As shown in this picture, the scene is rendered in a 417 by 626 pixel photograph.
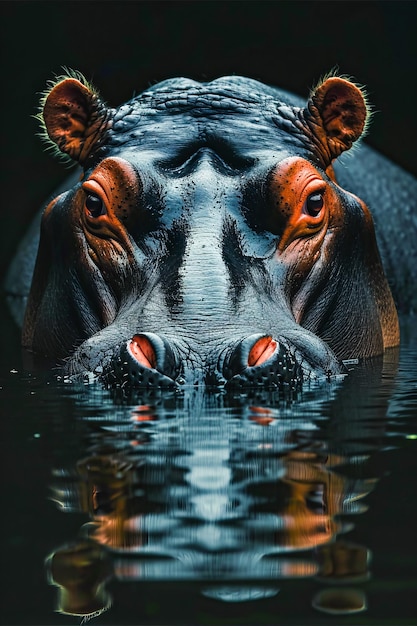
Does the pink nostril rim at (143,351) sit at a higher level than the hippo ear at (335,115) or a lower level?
lower

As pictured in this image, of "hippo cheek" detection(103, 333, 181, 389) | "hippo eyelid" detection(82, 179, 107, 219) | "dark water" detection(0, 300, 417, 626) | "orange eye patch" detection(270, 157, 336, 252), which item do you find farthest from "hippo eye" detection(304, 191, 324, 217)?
"dark water" detection(0, 300, 417, 626)

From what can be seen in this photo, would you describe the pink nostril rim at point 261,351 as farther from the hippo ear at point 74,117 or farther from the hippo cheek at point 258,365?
the hippo ear at point 74,117

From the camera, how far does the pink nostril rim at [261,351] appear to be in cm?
421

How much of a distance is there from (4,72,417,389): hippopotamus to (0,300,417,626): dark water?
1.16ft

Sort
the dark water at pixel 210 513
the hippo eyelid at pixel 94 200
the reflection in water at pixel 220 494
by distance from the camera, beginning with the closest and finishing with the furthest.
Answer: the dark water at pixel 210 513 < the reflection in water at pixel 220 494 < the hippo eyelid at pixel 94 200

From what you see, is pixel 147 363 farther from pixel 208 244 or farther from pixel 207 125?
pixel 207 125

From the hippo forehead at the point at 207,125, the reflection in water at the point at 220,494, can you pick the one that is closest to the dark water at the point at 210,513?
the reflection in water at the point at 220,494

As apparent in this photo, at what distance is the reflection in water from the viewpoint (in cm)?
210

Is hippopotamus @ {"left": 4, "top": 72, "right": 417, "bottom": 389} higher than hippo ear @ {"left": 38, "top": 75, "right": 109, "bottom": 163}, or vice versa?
hippo ear @ {"left": 38, "top": 75, "right": 109, "bottom": 163}

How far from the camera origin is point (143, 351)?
4254 mm

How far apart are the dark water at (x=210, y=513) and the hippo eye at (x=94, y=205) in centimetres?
171


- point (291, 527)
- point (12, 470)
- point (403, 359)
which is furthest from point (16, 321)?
point (291, 527)

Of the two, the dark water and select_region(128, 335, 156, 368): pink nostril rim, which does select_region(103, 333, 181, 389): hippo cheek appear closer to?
select_region(128, 335, 156, 368): pink nostril rim

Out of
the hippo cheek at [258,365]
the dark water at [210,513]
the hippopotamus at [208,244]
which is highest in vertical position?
the hippopotamus at [208,244]
